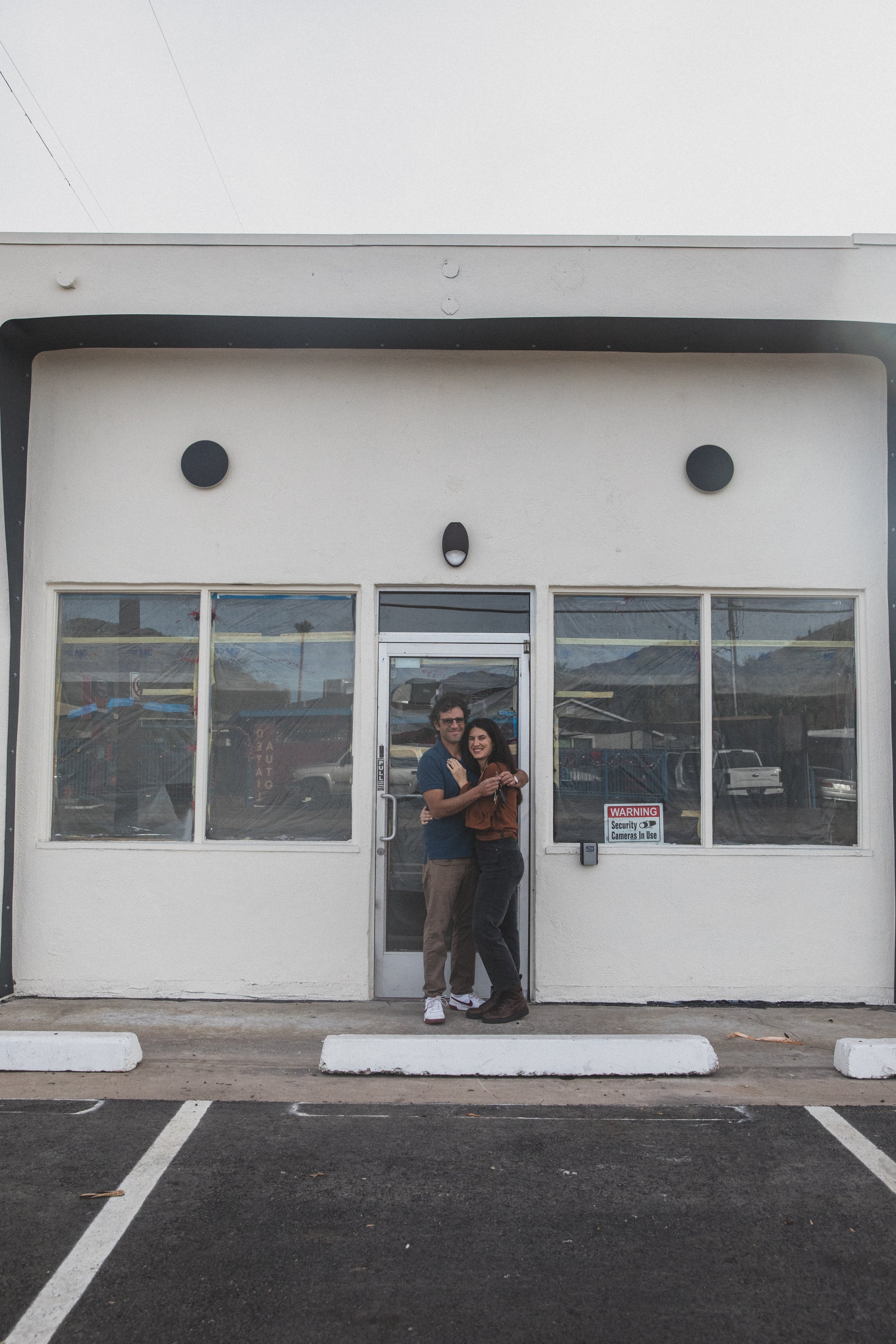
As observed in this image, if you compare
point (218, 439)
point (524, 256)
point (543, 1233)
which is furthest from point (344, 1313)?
point (524, 256)

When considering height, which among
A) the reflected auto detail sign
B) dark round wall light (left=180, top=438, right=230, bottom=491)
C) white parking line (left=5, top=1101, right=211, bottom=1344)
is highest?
dark round wall light (left=180, top=438, right=230, bottom=491)

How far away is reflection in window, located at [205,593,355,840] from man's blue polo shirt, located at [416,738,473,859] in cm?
77

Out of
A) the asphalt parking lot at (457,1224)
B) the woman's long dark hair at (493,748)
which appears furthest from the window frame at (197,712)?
the asphalt parking lot at (457,1224)

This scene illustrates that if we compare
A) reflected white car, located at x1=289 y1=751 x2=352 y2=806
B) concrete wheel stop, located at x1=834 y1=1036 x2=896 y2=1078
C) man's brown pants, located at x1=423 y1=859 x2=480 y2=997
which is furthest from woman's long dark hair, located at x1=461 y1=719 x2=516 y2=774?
concrete wheel stop, located at x1=834 y1=1036 x2=896 y2=1078

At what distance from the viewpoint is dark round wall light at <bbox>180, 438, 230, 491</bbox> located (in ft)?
20.8

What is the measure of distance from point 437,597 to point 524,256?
2390 millimetres

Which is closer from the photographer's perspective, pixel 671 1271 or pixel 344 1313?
pixel 344 1313

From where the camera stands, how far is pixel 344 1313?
2.90 meters

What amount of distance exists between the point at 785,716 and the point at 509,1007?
2.76m

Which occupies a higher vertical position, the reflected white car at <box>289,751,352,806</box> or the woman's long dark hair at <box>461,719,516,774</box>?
the woman's long dark hair at <box>461,719,516,774</box>

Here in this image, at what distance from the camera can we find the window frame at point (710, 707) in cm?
625

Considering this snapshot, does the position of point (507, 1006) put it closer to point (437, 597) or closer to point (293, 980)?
point (293, 980)

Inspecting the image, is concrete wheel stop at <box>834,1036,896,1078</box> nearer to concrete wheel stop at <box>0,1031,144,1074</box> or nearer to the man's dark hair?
the man's dark hair

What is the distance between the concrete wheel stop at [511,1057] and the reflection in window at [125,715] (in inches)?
91.3
